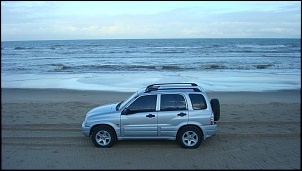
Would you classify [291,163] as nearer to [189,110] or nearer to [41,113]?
[189,110]

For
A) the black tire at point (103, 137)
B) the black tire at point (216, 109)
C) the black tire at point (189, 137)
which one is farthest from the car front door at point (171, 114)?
the black tire at point (103, 137)

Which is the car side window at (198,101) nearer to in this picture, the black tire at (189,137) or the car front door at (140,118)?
the black tire at (189,137)

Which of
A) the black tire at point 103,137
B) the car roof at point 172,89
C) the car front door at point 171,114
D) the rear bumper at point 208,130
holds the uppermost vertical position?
the car roof at point 172,89

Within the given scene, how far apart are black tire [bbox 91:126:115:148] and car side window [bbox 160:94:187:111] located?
1450mm

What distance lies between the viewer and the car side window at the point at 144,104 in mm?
7988

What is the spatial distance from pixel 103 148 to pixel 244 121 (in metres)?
5.25

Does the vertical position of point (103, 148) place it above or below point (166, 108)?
below

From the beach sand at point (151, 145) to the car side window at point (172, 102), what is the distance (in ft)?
3.30

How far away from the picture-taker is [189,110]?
7883 millimetres

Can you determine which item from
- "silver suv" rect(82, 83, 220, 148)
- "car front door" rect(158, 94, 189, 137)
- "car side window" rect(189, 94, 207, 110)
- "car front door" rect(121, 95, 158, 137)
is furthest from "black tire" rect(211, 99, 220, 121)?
"car front door" rect(121, 95, 158, 137)

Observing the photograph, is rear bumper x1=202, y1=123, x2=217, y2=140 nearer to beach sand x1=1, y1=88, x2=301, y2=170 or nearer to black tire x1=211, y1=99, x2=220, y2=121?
beach sand x1=1, y1=88, x2=301, y2=170

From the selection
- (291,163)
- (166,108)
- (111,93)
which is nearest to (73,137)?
(166,108)

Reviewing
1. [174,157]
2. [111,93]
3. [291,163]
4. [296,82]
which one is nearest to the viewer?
[291,163]

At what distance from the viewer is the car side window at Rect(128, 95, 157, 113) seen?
7.99 m
